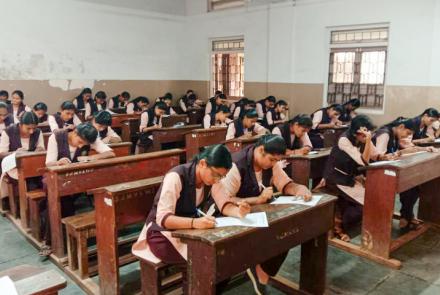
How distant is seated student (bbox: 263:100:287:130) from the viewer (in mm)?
7598

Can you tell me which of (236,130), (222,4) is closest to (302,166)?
(236,130)

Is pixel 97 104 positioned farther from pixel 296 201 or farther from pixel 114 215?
pixel 296 201

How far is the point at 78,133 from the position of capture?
3.57 meters

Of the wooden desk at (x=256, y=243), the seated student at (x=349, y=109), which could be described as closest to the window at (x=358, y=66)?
the seated student at (x=349, y=109)

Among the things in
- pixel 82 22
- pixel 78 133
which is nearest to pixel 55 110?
pixel 82 22

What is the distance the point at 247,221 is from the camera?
2164mm

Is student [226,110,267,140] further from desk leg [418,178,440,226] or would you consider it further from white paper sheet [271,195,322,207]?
white paper sheet [271,195,322,207]

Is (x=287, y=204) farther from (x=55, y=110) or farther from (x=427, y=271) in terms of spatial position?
(x=55, y=110)

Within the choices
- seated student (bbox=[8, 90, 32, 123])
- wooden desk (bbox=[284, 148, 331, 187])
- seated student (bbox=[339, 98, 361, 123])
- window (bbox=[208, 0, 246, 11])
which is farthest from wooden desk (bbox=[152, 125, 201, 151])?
window (bbox=[208, 0, 246, 11])

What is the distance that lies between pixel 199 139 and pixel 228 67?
16.8 feet

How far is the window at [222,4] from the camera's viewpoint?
31.6ft

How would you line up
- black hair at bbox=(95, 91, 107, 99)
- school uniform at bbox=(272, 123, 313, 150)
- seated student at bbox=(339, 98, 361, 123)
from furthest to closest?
black hair at bbox=(95, 91, 107, 99) → seated student at bbox=(339, 98, 361, 123) → school uniform at bbox=(272, 123, 313, 150)

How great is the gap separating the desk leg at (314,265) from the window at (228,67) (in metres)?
7.37

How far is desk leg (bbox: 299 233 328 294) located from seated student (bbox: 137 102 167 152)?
4114 mm
